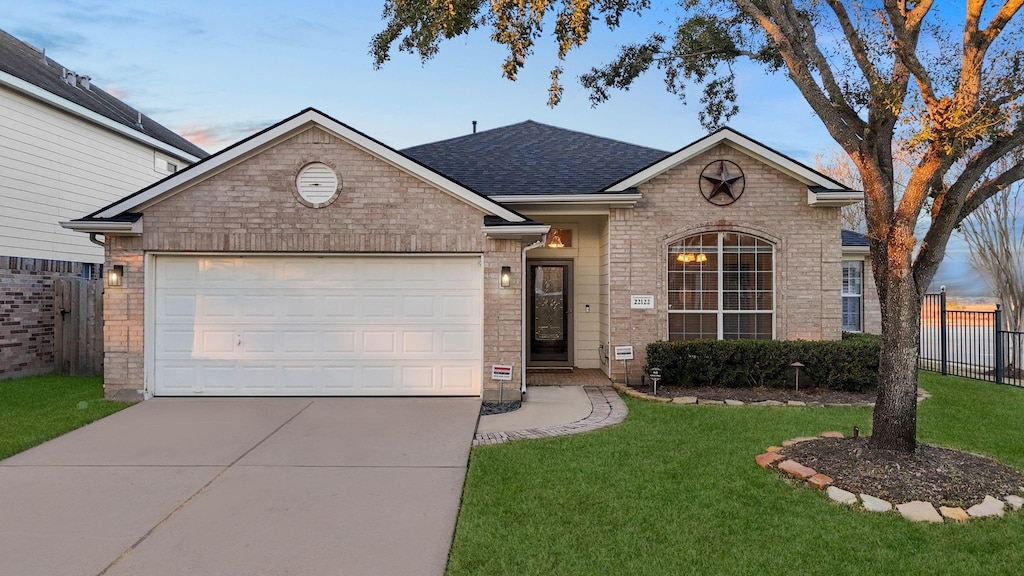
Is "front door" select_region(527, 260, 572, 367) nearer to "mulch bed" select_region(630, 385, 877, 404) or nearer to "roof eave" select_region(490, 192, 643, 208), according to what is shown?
"roof eave" select_region(490, 192, 643, 208)

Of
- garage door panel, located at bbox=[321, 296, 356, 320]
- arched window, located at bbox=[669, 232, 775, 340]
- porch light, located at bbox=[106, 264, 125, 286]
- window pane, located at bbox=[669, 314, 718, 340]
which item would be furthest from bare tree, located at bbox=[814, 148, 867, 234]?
porch light, located at bbox=[106, 264, 125, 286]

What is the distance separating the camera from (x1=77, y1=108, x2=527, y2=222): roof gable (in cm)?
800

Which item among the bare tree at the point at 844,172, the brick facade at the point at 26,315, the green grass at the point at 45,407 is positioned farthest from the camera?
the bare tree at the point at 844,172

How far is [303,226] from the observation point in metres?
8.20

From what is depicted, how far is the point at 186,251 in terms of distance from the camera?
8.18m

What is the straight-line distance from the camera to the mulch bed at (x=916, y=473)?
438cm

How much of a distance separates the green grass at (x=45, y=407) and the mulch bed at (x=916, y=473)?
8.18 meters

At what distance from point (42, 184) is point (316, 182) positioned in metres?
7.06

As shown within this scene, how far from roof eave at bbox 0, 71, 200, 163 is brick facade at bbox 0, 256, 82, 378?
125 inches

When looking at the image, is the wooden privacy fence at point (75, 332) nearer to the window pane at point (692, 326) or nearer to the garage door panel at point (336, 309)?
the garage door panel at point (336, 309)

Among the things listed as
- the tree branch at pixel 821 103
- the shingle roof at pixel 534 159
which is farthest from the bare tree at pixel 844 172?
the tree branch at pixel 821 103

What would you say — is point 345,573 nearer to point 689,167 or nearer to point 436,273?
point 436,273

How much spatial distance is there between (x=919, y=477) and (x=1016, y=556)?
1181mm

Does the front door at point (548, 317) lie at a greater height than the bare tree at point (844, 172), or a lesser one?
lesser
